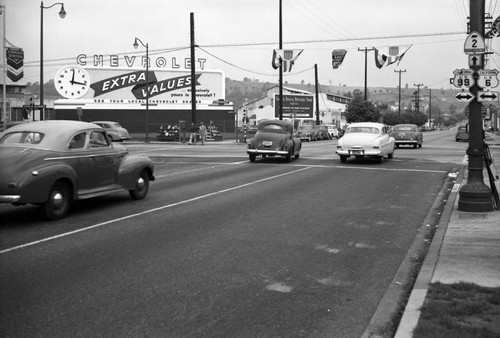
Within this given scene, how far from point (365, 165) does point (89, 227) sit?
13.9 m

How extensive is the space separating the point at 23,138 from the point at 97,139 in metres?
1.47

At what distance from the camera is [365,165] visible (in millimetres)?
20703

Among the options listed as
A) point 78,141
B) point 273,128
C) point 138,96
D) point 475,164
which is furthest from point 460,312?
point 138,96

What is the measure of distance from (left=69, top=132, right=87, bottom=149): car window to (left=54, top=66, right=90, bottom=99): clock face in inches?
2108

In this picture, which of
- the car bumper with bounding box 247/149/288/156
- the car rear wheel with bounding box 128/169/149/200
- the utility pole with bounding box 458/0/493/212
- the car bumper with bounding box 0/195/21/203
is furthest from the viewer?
the car bumper with bounding box 247/149/288/156

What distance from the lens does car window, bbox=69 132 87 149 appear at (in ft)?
32.2

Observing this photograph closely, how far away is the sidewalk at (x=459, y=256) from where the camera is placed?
5339 mm

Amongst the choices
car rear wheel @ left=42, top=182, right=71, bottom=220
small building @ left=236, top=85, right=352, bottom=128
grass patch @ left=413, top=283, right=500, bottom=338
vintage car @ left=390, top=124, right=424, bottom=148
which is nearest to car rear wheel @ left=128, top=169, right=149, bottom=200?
car rear wheel @ left=42, top=182, right=71, bottom=220

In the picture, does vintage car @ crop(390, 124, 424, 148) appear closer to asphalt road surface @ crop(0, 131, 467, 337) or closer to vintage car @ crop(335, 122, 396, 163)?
vintage car @ crop(335, 122, 396, 163)

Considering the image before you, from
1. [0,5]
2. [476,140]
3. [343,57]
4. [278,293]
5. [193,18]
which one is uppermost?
[193,18]

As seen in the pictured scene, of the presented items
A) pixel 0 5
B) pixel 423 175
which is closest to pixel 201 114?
pixel 423 175

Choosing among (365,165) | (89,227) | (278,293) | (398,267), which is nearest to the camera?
(278,293)

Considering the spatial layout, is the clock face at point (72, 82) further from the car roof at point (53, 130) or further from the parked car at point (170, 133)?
the car roof at point (53, 130)

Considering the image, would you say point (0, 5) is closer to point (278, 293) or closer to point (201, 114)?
point (278, 293)
